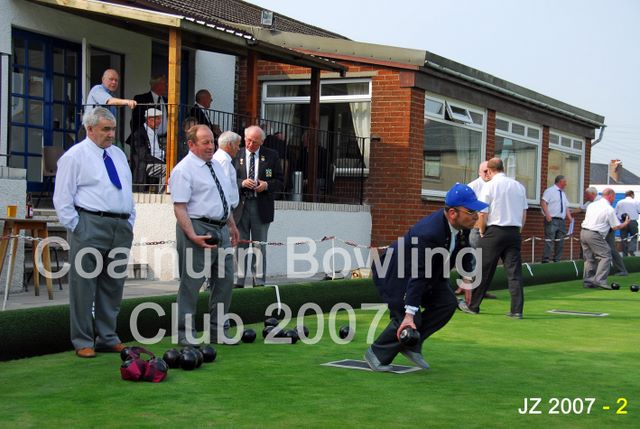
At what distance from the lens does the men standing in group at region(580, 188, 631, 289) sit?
1581cm

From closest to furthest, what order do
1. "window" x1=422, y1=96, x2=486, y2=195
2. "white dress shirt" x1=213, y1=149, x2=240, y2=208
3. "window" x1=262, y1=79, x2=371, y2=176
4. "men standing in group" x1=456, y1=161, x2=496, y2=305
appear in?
1. "white dress shirt" x1=213, y1=149, x2=240, y2=208
2. "men standing in group" x1=456, y1=161, x2=496, y2=305
3. "window" x1=262, y1=79, x2=371, y2=176
4. "window" x1=422, y1=96, x2=486, y2=195

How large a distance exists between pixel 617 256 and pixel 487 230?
9.25 metres

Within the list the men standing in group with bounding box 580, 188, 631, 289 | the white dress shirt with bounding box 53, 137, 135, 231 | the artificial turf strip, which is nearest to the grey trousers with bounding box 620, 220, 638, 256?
the men standing in group with bounding box 580, 188, 631, 289

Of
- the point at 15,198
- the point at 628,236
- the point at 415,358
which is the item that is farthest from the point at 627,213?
the point at 415,358

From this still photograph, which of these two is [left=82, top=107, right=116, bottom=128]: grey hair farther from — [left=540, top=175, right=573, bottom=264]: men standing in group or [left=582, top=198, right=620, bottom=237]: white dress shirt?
[left=540, top=175, right=573, bottom=264]: men standing in group

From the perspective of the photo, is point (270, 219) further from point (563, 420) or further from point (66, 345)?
point (563, 420)

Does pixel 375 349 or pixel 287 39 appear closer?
pixel 375 349

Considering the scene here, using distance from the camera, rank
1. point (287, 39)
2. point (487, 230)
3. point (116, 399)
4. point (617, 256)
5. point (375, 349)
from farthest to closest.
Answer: point (617, 256) → point (287, 39) → point (487, 230) → point (375, 349) → point (116, 399)

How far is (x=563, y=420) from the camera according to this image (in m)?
5.52

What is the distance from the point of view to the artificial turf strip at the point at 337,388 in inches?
214

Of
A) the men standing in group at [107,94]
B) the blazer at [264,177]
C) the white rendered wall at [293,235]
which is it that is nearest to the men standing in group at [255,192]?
the blazer at [264,177]

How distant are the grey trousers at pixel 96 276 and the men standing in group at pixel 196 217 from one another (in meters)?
0.50

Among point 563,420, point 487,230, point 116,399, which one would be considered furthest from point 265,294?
point 563,420

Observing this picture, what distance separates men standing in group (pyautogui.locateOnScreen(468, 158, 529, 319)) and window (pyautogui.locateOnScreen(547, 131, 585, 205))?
41.6ft
